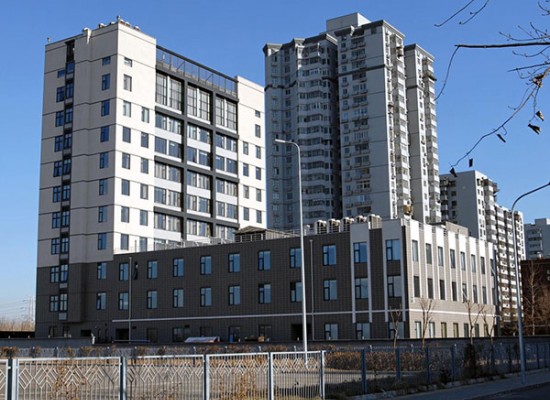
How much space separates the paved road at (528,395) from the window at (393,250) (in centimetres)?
3504

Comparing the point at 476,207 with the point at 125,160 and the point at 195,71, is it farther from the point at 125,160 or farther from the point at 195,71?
the point at 125,160

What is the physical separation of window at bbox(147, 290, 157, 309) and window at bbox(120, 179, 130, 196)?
10.8 m

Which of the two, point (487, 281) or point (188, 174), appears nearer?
point (487, 281)

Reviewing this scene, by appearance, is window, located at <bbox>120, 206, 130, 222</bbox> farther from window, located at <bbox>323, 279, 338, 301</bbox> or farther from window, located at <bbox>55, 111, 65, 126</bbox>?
window, located at <bbox>323, 279, 338, 301</bbox>

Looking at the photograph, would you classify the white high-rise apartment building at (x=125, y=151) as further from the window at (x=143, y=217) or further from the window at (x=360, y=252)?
the window at (x=360, y=252)

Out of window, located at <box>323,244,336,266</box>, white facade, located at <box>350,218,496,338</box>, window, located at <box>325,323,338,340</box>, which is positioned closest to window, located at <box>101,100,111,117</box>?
window, located at <box>323,244,336,266</box>

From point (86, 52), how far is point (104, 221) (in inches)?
750

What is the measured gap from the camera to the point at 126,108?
265 feet

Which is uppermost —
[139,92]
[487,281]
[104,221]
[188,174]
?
[139,92]

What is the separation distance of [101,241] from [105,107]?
14.1 m

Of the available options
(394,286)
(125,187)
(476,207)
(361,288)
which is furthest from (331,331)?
(476,207)

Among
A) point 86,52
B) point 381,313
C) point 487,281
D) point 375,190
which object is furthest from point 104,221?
point 375,190

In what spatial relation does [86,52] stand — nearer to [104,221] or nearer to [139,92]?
[139,92]

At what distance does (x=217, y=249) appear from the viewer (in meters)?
72.6
